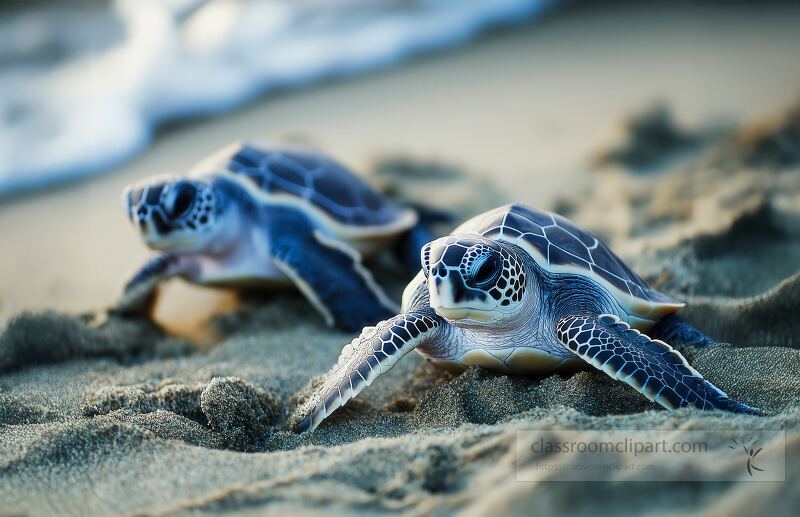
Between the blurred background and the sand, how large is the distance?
5 centimetres

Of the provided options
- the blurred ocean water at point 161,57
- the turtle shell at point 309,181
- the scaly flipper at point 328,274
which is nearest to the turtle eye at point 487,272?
the scaly flipper at point 328,274

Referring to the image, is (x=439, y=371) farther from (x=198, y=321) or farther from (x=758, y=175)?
(x=758, y=175)

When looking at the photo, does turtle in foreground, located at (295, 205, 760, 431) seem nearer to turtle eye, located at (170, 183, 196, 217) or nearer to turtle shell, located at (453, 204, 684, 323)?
turtle shell, located at (453, 204, 684, 323)

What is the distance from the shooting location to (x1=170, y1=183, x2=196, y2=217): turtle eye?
3422 mm

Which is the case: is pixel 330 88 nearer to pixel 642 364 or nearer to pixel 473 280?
pixel 473 280

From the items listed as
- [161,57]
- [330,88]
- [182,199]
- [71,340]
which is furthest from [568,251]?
[161,57]

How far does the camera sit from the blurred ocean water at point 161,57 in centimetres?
568

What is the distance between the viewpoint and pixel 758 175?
14.2ft

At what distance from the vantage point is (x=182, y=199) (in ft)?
11.3

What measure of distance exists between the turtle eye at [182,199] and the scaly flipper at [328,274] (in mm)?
405

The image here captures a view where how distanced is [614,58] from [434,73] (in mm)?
1700

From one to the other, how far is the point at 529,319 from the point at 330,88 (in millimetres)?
4882

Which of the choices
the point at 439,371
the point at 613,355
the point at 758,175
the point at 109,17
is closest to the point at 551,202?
the point at 758,175

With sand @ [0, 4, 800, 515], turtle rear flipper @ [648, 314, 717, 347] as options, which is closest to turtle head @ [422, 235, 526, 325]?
sand @ [0, 4, 800, 515]
